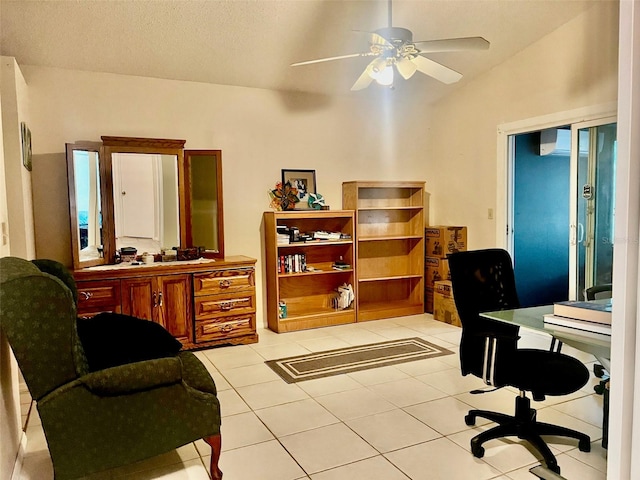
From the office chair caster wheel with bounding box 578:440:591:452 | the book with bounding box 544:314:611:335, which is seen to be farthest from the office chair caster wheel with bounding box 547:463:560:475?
the book with bounding box 544:314:611:335

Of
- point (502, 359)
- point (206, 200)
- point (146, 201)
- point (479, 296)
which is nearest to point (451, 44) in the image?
point (479, 296)

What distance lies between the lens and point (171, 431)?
2191mm

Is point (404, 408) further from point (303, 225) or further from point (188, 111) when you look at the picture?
point (188, 111)

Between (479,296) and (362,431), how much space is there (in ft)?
3.48

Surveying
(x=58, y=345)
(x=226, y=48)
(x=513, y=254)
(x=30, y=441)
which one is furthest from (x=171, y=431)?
(x=513, y=254)

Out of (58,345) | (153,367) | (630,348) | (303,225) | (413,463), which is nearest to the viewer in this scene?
(630,348)

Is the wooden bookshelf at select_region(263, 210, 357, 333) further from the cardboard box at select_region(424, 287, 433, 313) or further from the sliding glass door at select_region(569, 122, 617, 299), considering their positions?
the sliding glass door at select_region(569, 122, 617, 299)

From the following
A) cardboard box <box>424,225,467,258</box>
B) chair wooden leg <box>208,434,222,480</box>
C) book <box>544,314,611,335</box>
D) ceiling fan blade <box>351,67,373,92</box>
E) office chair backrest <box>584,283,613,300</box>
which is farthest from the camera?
cardboard box <box>424,225,467,258</box>

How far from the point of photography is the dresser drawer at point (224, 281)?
4.28m

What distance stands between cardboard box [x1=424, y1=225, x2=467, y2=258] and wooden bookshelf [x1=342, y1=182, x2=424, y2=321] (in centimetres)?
12

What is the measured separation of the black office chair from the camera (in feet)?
7.75

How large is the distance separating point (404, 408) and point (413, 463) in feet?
2.18

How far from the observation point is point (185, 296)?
4.24m

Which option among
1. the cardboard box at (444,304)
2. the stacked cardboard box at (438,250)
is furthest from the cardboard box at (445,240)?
the cardboard box at (444,304)
